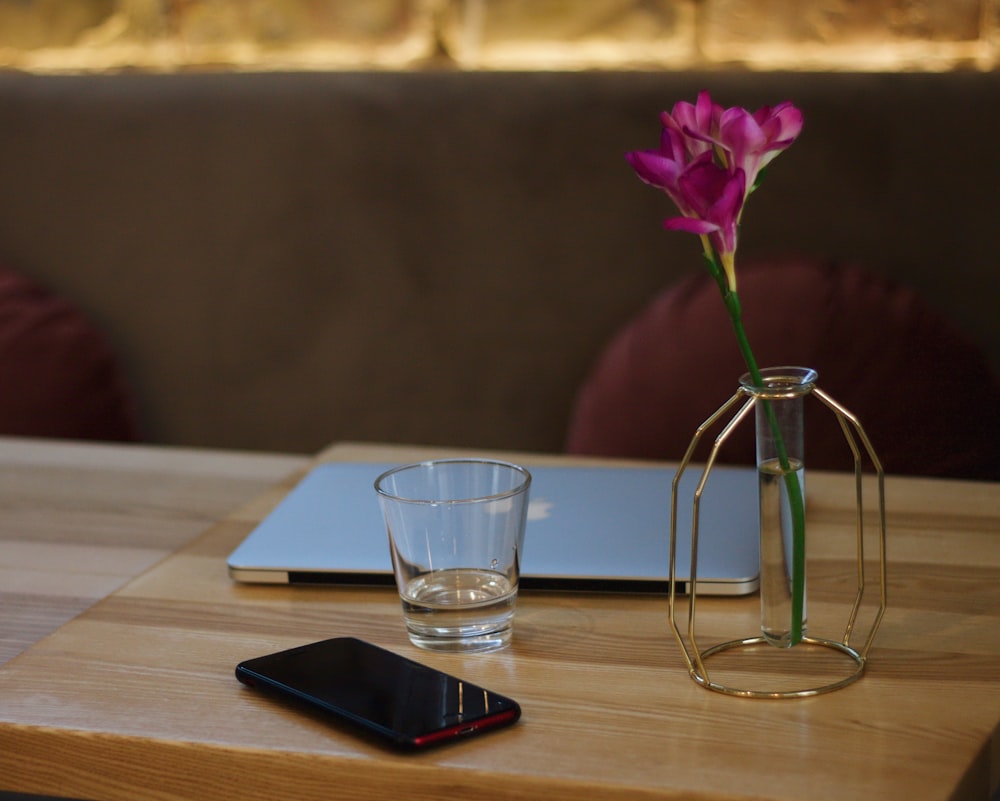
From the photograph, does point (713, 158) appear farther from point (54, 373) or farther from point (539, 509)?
point (54, 373)

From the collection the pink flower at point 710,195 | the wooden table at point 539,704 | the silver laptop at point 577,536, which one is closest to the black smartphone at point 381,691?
the wooden table at point 539,704

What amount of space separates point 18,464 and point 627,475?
0.58 metres

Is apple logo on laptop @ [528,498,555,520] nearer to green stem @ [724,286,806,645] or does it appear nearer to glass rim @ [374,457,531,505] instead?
glass rim @ [374,457,531,505]

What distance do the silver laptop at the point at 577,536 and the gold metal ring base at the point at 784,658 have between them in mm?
77

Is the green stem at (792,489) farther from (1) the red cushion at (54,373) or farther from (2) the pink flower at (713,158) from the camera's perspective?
(1) the red cushion at (54,373)

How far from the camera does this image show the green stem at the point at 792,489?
0.58m

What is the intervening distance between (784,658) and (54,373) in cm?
129

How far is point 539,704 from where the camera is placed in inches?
24.0

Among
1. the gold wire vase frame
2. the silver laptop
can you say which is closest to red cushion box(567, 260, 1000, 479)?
the silver laptop

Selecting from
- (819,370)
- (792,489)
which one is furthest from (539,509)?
(819,370)

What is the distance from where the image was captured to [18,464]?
115 cm

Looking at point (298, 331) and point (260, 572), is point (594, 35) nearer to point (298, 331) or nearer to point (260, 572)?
point (298, 331)

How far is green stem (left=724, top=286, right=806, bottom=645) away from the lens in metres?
0.58

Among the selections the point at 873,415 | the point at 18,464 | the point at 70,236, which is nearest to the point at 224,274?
the point at 70,236
